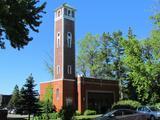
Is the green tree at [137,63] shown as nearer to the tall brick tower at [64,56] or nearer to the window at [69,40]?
the tall brick tower at [64,56]

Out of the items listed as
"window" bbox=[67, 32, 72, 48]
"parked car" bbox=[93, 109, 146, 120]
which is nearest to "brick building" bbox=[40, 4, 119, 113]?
"window" bbox=[67, 32, 72, 48]

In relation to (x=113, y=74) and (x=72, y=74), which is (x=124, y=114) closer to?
(x=72, y=74)

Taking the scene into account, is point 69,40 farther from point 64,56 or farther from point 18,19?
point 18,19

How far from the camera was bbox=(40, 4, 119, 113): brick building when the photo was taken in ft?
202

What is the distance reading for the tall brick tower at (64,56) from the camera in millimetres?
61312

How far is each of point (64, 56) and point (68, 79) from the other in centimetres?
397

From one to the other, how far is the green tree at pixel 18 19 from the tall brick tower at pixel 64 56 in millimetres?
35217

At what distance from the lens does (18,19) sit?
79.4ft

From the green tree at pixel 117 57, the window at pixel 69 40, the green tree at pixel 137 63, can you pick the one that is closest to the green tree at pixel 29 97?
the green tree at pixel 137 63

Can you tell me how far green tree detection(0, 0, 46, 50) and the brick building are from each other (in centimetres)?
3522

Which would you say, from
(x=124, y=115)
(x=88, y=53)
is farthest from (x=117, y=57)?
(x=124, y=115)

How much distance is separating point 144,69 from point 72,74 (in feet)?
54.0

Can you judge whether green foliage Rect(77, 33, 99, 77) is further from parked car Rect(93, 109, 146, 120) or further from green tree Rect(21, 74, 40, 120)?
parked car Rect(93, 109, 146, 120)

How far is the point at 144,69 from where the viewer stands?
4984 cm
